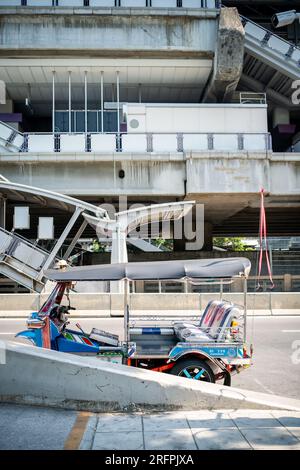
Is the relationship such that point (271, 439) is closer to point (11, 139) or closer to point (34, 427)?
point (34, 427)

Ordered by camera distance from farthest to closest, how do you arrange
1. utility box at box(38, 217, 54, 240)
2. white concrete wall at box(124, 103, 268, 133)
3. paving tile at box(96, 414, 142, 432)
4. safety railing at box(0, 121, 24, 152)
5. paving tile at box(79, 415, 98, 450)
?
1. white concrete wall at box(124, 103, 268, 133)
2. safety railing at box(0, 121, 24, 152)
3. utility box at box(38, 217, 54, 240)
4. paving tile at box(96, 414, 142, 432)
5. paving tile at box(79, 415, 98, 450)

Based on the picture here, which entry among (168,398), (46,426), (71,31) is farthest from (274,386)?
(71,31)

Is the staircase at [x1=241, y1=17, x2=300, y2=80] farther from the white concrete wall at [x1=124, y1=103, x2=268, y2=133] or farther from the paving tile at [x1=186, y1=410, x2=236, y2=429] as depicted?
the paving tile at [x1=186, y1=410, x2=236, y2=429]

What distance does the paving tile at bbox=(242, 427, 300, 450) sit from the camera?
4.20 metres

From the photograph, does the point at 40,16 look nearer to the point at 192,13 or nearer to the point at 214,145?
the point at 192,13

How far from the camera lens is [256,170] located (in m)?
23.3

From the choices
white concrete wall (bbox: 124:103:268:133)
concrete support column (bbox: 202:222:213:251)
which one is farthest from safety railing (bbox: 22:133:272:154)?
concrete support column (bbox: 202:222:213:251)

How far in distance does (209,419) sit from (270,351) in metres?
5.75

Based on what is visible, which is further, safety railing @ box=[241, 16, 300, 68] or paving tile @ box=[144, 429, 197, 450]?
safety railing @ box=[241, 16, 300, 68]

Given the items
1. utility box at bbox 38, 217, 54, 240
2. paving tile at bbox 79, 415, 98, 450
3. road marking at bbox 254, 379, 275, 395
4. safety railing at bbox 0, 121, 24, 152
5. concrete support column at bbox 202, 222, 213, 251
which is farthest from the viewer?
concrete support column at bbox 202, 222, 213, 251

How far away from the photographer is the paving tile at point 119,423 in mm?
4652

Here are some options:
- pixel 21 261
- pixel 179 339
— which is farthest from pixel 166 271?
pixel 21 261

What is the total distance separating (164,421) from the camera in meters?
4.89

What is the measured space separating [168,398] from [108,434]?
3.25 ft
